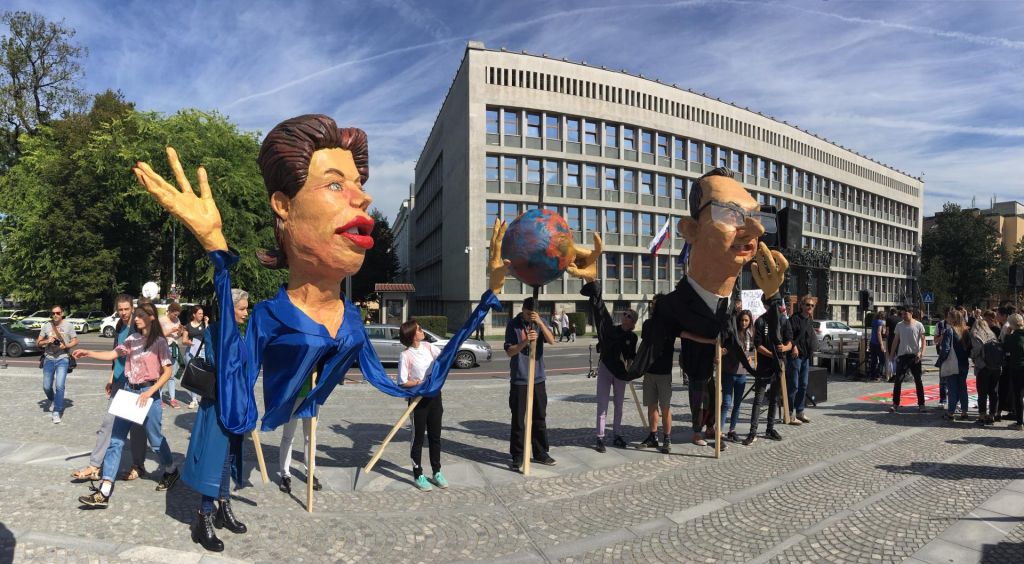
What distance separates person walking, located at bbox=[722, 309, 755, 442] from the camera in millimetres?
7555

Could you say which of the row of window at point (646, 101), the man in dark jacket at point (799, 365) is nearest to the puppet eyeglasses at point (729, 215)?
the man in dark jacket at point (799, 365)

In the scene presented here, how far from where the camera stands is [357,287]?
175 feet

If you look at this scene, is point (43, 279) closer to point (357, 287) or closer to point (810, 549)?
point (357, 287)

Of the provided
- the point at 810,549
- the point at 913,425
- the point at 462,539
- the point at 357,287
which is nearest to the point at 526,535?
the point at 462,539

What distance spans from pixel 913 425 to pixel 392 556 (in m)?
8.51

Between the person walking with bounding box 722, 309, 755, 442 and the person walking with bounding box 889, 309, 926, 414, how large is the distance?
3.29 metres

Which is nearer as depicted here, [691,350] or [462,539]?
[462,539]

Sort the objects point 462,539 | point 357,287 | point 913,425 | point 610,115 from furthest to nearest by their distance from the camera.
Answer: point 357,287 < point 610,115 < point 913,425 < point 462,539

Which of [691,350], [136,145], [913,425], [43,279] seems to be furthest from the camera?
[43,279]

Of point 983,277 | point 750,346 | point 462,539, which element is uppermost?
point 983,277

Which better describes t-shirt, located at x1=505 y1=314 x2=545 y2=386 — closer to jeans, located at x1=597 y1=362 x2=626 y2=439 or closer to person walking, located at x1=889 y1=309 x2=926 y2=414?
jeans, located at x1=597 y1=362 x2=626 y2=439

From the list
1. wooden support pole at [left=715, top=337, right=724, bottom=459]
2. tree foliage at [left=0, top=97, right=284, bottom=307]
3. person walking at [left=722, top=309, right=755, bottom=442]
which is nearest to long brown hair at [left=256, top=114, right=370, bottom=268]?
wooden support pole at [left=715, top=337, right=724, bottom=459]

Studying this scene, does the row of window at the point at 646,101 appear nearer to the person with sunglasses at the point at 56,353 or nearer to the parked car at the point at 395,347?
the parked car at the point at 395,347

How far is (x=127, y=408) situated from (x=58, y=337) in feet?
15.9
